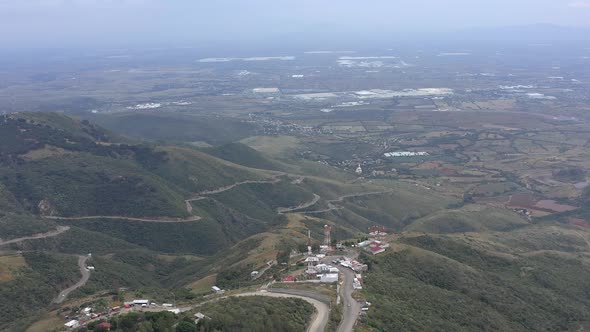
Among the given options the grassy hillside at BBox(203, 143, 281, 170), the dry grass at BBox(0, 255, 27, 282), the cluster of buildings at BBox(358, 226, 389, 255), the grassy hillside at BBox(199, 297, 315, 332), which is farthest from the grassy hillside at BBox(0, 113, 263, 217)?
the grassy hillside at BBox(199, 297, 315, 332)

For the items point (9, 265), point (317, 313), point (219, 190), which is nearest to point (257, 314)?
point (317, 313)

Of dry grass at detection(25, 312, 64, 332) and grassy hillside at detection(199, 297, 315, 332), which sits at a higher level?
grassy hillside at detection(199, 297, 315, 332)

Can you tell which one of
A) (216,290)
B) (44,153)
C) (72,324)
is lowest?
(216,290)

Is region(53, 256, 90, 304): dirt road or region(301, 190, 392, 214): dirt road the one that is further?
region(301, 190, 392, 214): dirt road

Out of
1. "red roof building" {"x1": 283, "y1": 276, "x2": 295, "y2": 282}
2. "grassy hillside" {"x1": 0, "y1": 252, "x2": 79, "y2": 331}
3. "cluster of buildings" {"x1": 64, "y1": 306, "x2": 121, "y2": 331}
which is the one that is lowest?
"grassy hillside" {"x1": 0, "y1": 252, "x2": 79, "y2": 331}

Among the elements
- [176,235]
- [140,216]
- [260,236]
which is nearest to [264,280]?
[260,236]

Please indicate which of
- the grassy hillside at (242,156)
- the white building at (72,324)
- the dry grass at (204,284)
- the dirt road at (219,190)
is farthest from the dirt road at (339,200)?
the white building at (72,324)

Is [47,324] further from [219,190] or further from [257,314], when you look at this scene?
[219,190]

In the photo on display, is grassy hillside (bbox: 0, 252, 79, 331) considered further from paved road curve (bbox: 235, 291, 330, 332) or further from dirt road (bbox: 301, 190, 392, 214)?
dirt road (bbox: 301, 190, 392, 214)
